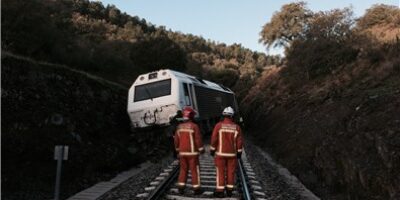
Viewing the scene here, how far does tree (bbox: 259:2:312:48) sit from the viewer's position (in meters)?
59.6

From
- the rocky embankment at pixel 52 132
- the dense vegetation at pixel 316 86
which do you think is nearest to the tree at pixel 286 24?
the dense vegetation at pixel 316 86

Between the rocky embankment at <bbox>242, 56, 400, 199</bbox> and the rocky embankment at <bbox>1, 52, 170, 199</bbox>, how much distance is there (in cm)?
542

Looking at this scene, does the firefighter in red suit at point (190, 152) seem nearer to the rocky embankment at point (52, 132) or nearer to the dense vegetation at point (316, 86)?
the rocky embankment at point (52, 132)

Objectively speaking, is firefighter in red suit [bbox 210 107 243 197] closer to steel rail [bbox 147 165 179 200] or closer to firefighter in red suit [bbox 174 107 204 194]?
firefighter in red suit [bbox 174 107 204 194]

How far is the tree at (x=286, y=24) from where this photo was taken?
59.6 meters

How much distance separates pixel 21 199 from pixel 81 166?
111 inches

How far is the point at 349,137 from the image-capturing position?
11578 millimetres

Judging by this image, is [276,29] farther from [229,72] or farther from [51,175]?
[51,175]

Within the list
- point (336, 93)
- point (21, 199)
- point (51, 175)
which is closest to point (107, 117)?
point (51, 175)

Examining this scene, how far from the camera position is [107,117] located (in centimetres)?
1667

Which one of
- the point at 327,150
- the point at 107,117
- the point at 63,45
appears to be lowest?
the point at 327,150

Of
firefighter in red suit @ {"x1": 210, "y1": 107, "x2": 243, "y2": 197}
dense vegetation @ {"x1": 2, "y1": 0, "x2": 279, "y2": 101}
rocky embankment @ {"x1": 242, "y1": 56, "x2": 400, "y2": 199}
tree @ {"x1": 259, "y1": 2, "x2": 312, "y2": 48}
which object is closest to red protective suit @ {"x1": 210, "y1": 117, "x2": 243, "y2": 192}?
firefighter in red suit @ {"x1": 210, "y1": 107, "x2": 243, "y2": 197}

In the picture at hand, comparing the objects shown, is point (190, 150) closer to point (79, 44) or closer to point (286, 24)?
point (79, 44)

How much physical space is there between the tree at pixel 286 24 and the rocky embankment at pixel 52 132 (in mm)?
46017
